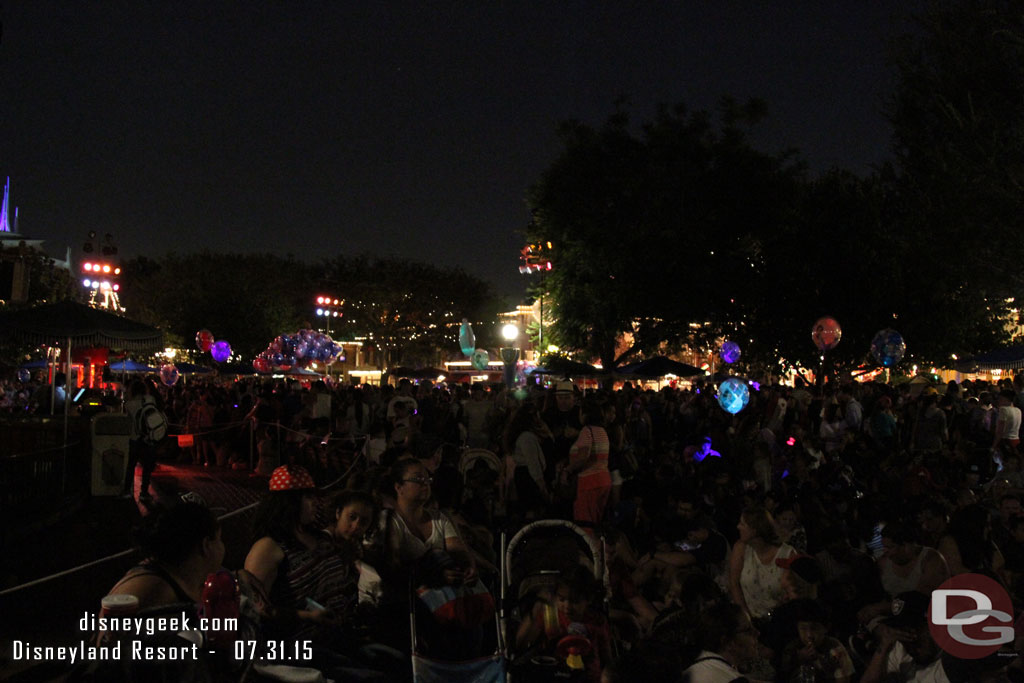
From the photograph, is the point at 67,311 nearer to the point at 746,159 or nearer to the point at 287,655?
the point at 287,655

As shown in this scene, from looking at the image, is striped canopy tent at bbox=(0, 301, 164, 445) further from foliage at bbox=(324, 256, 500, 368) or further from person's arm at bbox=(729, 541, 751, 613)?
foliage at bbox=(324, 256, 500, 368)

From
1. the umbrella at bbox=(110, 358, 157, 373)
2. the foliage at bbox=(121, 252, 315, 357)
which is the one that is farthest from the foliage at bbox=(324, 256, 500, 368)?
the umbrella at bbox=(110, 358, 157, 373)

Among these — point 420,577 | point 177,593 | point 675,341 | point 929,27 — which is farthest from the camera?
point 675,341

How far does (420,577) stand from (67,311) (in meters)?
10.2

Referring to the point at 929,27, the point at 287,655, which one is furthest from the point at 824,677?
the point at 929,27

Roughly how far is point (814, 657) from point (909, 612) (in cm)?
60

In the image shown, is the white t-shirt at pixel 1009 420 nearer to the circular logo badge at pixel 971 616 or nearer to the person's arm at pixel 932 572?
the circular logo badge at pixel 971 616

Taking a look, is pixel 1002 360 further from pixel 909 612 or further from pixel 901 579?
pixel 909 612

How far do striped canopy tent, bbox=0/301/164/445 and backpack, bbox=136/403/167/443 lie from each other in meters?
0.99

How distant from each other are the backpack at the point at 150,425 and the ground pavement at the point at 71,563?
74cm

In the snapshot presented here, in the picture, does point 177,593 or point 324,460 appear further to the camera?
point 324,460

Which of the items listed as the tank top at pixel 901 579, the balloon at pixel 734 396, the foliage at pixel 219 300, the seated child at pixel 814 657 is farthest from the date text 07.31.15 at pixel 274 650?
the foliage at pixel 219 300

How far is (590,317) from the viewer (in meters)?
34.6

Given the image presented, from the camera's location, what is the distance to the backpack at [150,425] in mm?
13422
